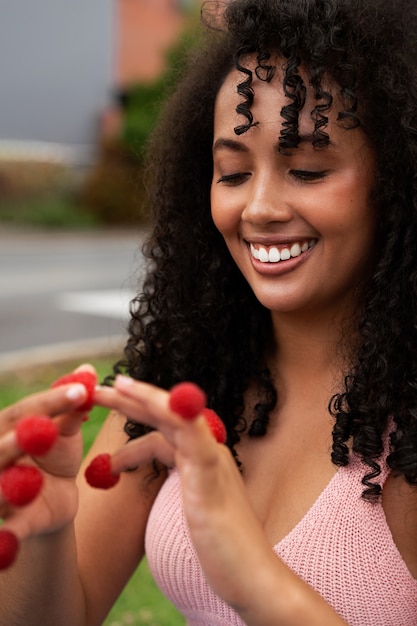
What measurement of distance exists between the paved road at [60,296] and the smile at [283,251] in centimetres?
145

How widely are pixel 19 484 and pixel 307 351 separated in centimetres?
85

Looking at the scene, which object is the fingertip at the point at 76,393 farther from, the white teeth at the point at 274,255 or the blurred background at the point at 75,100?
the blurred background at the point at 75,100

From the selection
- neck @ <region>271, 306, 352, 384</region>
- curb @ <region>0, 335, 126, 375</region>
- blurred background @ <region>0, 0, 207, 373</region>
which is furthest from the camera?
blurred background @ <region>0, 0, 207, 373</region>

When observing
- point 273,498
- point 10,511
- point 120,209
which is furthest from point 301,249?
point 120,209

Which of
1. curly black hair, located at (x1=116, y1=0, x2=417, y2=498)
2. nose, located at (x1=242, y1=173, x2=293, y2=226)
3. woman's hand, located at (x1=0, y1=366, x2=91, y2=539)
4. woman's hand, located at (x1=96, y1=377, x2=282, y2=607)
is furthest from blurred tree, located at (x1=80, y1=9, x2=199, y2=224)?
woman's hand, located at (x1=96, y1=377, x2=282, y2=607)

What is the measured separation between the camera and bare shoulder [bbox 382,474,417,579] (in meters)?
1.64

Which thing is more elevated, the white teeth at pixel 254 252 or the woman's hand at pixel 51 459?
the white teeth at pixel 254 252

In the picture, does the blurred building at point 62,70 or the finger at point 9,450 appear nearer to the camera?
the finger at point 9,450

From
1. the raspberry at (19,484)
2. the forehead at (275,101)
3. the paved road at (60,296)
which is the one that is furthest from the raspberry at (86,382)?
the paved road at (60,296)

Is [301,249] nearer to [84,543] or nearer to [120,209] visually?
[84,543]

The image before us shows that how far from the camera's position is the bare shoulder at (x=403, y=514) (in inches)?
64.7

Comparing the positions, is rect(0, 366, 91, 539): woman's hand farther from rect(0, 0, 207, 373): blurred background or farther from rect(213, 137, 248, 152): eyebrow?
rect(0, 0, 207, 373): blurred background

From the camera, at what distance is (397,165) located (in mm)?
1728

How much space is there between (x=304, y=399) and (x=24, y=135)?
20.7 metres
